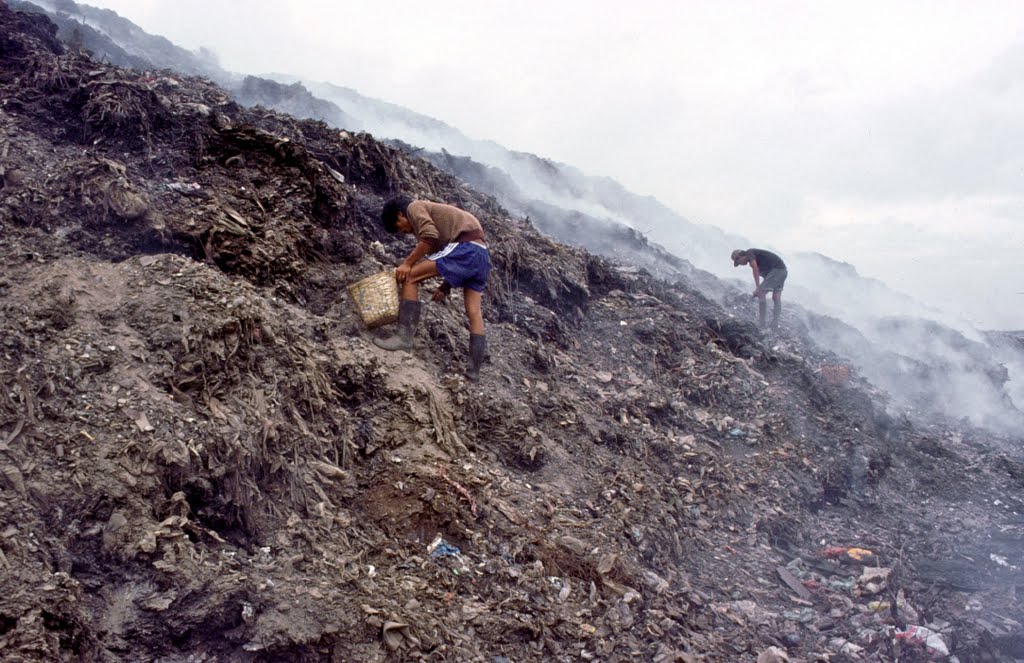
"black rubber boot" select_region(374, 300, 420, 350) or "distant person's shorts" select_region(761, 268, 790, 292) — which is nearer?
"black rubber boot" select_region(374, 300, 420, 350)

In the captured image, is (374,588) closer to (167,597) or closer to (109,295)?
(167,597)

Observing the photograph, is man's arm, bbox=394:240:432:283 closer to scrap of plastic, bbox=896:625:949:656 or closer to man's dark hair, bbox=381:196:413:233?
man's dark hair, bbox=381:196:413:233

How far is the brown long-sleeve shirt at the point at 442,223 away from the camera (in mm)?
4191

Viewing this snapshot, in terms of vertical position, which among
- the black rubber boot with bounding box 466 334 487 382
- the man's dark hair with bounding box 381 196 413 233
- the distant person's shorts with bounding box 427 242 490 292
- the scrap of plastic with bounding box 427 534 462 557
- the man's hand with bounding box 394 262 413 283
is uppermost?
the man's dark hair with bounding box 381 196 413 233

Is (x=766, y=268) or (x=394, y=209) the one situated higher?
(x=766, y=268)

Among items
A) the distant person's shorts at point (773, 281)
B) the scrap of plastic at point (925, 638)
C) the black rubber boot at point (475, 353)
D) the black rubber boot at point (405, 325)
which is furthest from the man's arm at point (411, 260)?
the distant person's shorts at point (773, 281)

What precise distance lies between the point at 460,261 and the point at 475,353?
0.65 metres

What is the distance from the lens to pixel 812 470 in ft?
18.9

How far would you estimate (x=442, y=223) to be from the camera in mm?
4328

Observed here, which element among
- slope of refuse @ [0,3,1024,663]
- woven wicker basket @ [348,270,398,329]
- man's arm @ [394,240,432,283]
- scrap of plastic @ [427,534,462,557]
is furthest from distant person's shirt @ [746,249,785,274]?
scrap of plastic @ [427,534,462,557]

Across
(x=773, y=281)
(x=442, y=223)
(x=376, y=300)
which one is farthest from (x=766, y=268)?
(x=376, y=300)

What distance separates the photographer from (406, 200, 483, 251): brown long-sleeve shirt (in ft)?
13.8

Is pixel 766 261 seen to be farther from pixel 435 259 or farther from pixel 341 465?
pixel 341 465

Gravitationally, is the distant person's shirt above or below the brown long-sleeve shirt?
above
